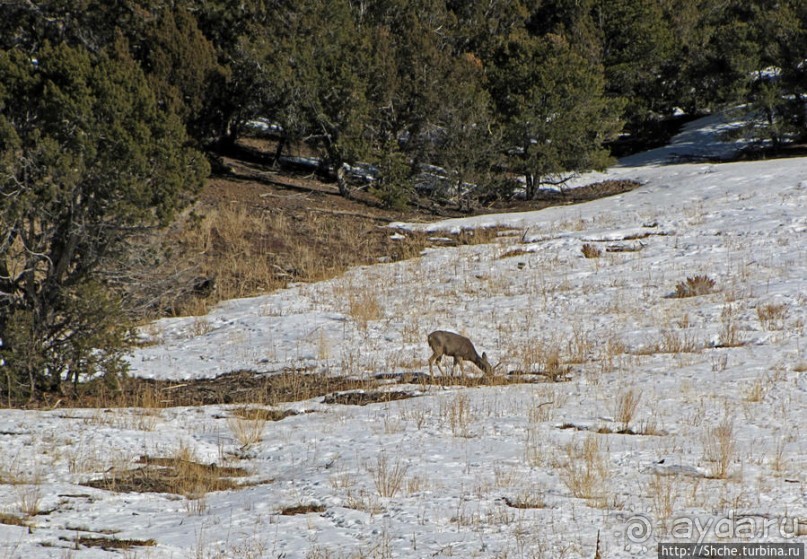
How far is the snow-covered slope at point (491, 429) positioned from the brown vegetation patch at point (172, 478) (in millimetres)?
164

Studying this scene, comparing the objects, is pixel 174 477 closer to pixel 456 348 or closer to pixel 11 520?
pixel 11 520

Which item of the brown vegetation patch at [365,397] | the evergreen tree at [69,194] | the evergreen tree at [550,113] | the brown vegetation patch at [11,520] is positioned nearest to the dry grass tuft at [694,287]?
the brown vegetation patch at [365,397]

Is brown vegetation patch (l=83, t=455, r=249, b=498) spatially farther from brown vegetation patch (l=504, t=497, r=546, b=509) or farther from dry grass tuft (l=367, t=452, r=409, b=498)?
brown vegetation patch (l=504, t=497, r=546, b=509)

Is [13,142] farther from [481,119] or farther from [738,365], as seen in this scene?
[481,119]

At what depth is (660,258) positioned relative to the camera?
19000 mm

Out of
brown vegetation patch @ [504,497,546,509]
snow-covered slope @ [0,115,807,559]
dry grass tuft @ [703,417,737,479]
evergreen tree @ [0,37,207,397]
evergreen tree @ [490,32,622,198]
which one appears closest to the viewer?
snow-covered slope @ [0,115,807,559]

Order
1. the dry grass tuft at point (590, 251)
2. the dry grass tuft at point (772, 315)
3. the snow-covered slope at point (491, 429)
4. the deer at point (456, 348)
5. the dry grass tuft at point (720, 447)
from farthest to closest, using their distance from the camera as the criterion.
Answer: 1. the dry grass tuft at point (590, 251)
2. the dry grass tuft at point (772, 315)
3. the deer at point (456, 348)
4. the dry grass tuft at point (720, 447)
5. the snow-covered slope at point (491, 429)

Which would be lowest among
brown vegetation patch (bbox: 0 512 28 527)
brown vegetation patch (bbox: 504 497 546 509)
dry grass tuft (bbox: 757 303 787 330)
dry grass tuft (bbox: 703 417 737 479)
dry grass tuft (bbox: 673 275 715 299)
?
brown vegetation patch (bbox: 0 512 28 527)

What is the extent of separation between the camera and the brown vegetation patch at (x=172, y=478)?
25.7ft

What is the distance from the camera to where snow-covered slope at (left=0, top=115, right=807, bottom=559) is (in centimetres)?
647

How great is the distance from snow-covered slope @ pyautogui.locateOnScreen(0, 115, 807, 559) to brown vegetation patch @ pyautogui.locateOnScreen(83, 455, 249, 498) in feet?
0.54

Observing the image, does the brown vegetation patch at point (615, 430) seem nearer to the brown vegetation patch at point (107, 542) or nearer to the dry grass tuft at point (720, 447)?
the dry grass tuft at point (720, 447)

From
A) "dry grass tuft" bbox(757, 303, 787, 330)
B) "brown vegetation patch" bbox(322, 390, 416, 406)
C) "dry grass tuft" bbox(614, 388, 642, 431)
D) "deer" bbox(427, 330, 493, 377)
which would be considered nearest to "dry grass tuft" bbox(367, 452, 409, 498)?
"dry grass tuft" bbox(614, 388, 642, 431)

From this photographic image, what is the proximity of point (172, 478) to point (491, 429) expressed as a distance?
3114 millimetres
